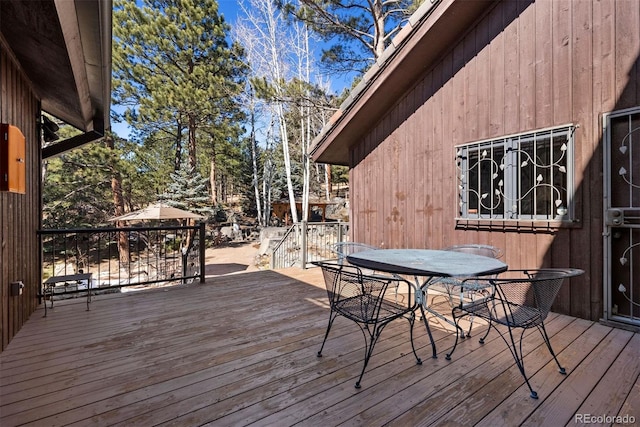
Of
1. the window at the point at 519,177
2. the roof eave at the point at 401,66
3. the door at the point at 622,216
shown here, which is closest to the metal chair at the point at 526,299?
the door at the point at 622,216

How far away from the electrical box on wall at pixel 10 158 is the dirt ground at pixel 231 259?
303 inches

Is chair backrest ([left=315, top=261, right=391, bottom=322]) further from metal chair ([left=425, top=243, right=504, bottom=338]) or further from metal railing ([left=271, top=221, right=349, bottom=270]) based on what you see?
metal railing ([left=271, top=221, right=349, bottom=270])

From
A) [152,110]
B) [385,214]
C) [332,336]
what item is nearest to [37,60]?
[332,336]

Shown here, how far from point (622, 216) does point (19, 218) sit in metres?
5.77

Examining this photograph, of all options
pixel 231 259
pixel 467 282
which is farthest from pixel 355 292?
pixel 231 259

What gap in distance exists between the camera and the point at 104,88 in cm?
334

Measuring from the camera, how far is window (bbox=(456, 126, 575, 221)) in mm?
3164

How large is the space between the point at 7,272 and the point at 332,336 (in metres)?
2.94

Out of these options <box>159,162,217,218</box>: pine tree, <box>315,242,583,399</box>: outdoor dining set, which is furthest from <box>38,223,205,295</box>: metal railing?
<box>315,242,583,399</box>: outdoor dining set

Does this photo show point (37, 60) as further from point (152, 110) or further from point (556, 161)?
point (152, 110)

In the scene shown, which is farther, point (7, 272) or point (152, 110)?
point (152, 110)

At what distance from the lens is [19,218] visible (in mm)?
3059

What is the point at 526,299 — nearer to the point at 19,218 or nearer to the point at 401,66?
the point at 401,66

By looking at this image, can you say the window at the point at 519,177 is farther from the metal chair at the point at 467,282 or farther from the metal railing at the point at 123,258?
the metal railing at the point at 123,258
